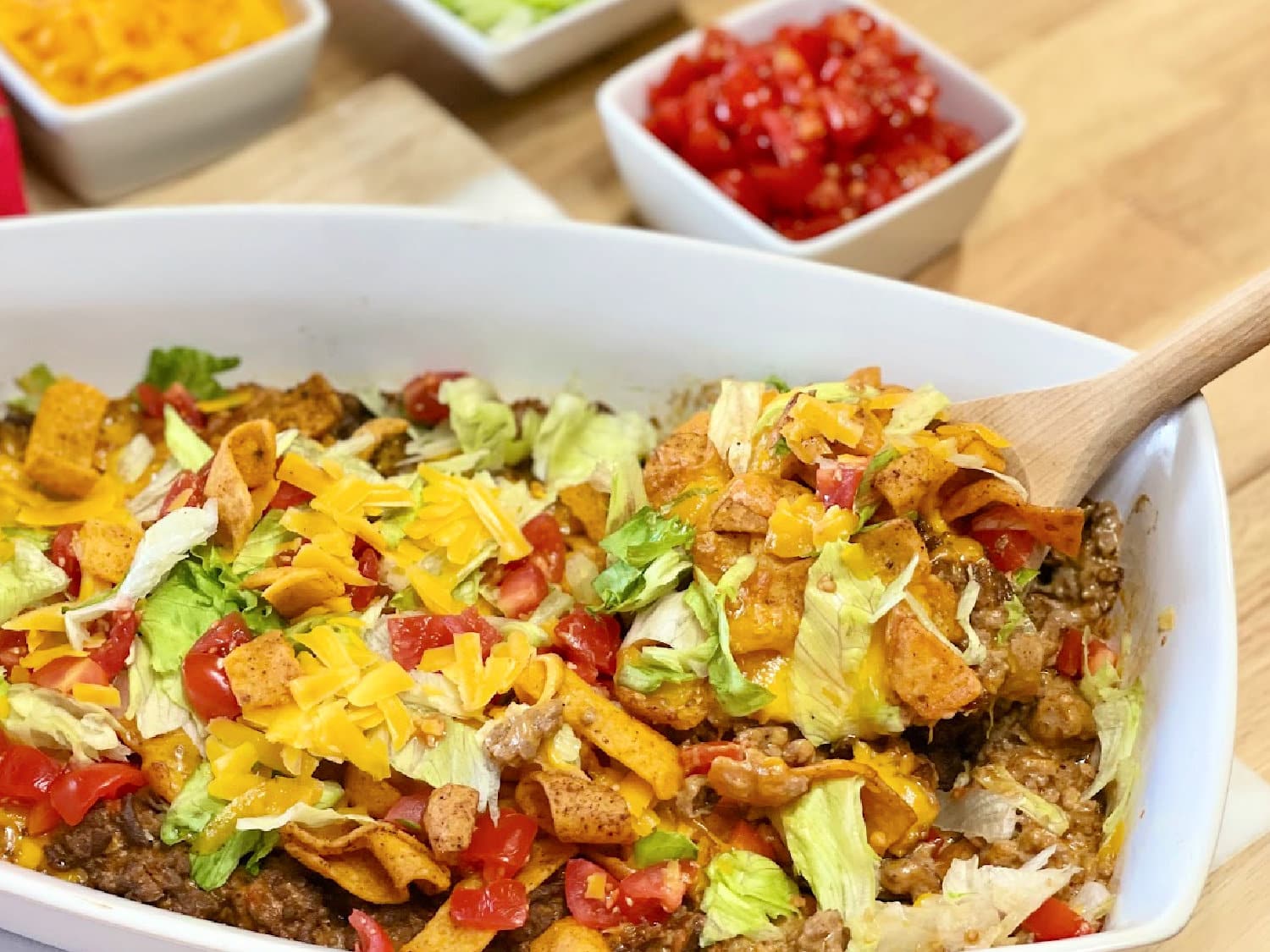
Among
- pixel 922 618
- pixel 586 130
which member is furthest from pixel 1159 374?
pixel 586 130

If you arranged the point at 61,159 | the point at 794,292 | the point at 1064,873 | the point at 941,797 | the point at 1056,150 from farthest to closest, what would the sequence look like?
1. the point at 1056,150
2. the point at 61,159
3. the point at 794,292
4. the point at 941,797
5. the point at 1064,873

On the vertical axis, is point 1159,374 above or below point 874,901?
above

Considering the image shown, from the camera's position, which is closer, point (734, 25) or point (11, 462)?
point (11, 462)

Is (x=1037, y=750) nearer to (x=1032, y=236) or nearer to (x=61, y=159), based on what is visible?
(x=1032, y=236)

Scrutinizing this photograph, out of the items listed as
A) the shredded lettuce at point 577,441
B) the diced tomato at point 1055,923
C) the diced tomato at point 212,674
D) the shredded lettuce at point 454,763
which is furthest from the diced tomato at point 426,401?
the diced tomato at point 1055,923

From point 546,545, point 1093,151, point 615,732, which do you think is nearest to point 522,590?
point 546,545

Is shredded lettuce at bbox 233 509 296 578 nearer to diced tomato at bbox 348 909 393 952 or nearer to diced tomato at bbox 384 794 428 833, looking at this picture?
diced tomato at bbox 384 794 428 833
